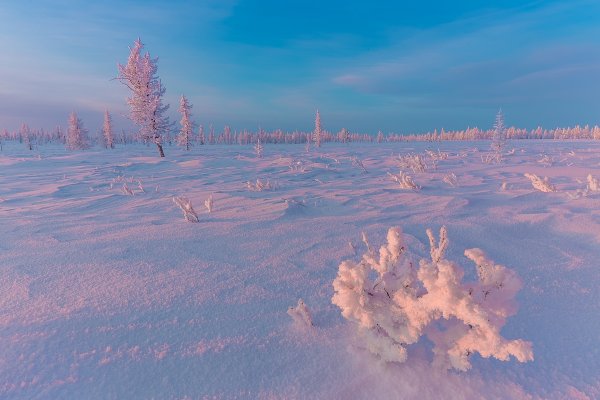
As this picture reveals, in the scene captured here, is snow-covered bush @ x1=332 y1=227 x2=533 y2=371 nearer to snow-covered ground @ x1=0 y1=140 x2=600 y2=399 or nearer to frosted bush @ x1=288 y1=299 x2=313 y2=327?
snow-covered ground @ x1=0 y1=140 x2=600 y2=399

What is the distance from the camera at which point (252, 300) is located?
2.18 metres

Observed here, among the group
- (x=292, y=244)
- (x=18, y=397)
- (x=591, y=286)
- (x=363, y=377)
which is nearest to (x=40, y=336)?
(x=18, y=397)

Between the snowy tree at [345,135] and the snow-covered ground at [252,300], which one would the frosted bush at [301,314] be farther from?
the snowy tree at [345,135]

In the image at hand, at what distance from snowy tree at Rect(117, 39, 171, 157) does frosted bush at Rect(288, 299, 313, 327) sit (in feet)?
58.1

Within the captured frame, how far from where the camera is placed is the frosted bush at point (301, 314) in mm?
1892

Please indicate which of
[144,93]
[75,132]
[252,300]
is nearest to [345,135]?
[75,132]

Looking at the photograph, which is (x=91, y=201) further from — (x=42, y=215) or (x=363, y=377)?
(x=363, y=377)

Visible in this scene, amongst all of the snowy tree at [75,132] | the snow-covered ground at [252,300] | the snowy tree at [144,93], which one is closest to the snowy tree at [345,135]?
the snowy tree at [75,132]

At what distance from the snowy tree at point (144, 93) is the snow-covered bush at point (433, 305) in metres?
18.1

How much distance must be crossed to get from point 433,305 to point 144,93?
20261mm

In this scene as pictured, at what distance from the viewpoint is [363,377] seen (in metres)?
1.53

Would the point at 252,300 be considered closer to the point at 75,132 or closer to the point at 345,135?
the point at 75,132

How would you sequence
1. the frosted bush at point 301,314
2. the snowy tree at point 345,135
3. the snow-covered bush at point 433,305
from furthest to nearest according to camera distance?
1. the snowy tree at point 345,135
2. the frosted bush at point 301,314
3. the snow-covered bush at point 433,305

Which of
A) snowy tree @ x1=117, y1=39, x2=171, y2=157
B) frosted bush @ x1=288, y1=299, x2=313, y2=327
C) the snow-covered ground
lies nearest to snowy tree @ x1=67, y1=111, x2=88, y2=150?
snowy tree @ x1=117, y1=39, x2=171, y2=157
